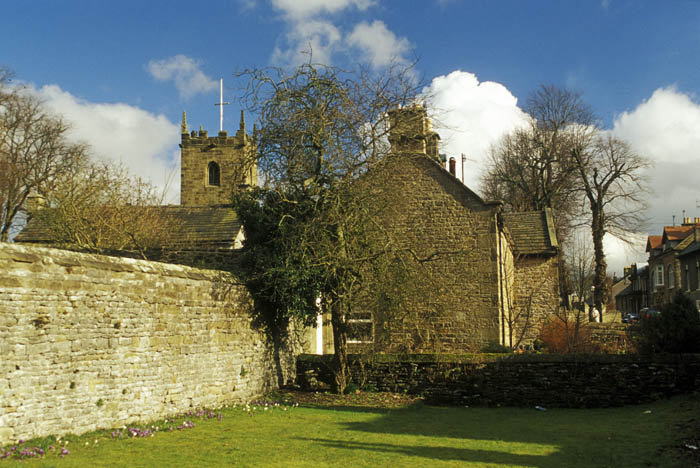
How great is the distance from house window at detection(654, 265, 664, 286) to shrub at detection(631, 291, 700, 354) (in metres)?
41.9

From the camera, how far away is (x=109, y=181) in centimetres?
2244

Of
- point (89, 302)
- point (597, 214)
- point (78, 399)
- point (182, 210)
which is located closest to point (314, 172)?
point (89, 302)

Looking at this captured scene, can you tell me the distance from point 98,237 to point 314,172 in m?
9.59

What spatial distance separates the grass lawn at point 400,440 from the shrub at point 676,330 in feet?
4.77

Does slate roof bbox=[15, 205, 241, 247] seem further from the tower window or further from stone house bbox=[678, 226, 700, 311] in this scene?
stone house bbox=[678, 226, 700, 311]

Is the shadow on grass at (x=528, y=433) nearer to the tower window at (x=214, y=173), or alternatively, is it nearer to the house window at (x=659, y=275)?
the tower window at (x=214, y=173)

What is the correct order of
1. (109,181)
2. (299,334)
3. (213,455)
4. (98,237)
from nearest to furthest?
(213,455) → (299,334) → (98,237) → (109,181)

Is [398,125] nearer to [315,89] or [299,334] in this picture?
[315,89]

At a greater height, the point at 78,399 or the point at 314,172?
the point at 314,172

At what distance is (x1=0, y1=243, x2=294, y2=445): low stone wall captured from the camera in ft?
26.5

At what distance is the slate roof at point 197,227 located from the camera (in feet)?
89.5

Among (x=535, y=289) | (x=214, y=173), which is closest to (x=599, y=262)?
(x=535, y=289)

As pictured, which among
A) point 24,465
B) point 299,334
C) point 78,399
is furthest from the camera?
point 299,334

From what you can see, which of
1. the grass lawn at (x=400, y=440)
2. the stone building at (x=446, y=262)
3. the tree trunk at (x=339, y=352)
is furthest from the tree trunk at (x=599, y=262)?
the tree trunk at (x=339, y=352)
